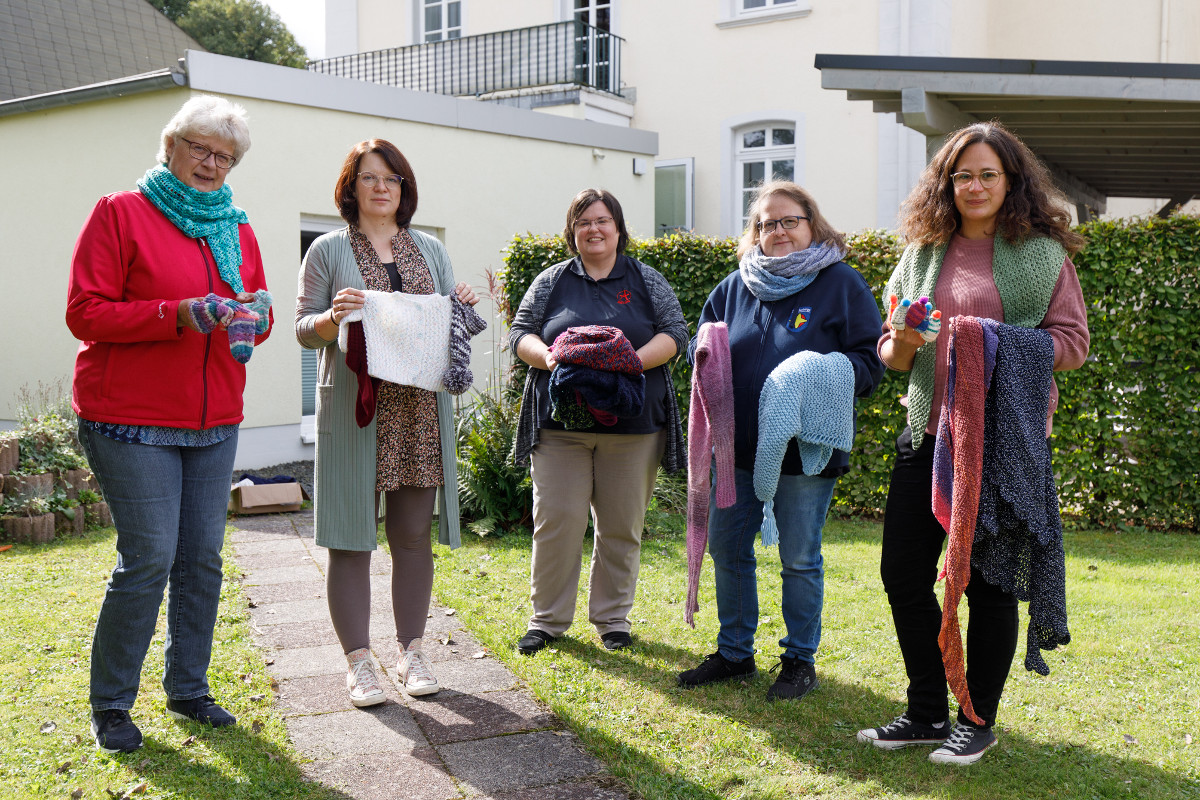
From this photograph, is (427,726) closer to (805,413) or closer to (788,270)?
(805,413)

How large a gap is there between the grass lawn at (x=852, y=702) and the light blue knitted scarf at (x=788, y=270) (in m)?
1.59

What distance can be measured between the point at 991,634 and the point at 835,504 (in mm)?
4375

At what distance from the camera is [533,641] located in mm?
4402

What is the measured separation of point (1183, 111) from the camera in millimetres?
7305

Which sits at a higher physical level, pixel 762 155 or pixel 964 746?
pixel 762 155

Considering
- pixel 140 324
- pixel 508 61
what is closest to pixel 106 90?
pixel 140 324

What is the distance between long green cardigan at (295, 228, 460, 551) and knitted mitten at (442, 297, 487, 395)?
0.35 meters

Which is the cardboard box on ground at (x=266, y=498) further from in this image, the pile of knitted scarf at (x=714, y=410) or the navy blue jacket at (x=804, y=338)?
the navy blue jacket at (x=804, y=338)

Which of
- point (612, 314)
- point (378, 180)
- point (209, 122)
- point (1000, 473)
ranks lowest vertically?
point (1000, 473)

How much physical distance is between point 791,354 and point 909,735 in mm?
1423

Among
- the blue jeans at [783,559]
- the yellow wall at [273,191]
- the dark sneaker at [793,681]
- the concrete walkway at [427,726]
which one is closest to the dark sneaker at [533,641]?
the concrete walkway at [427,726]

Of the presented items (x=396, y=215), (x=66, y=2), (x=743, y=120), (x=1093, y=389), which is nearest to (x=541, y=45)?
(x=743, y=120)

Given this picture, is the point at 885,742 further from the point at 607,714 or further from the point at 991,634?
the point at 607,714

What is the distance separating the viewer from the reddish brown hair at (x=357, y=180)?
146 inches
